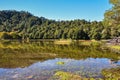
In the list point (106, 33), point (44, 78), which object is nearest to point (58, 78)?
point (44, 78)

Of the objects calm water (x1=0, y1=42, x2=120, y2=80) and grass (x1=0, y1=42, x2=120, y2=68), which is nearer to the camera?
calm water (x1=0, y1=42, x2=120, y2=80)

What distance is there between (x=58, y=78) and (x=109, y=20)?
35.4m

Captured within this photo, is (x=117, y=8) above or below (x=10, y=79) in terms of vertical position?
above

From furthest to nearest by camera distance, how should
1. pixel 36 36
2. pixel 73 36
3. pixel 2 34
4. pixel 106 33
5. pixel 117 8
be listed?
1. pixel 36 36
2. pixel 2 34
3. pixel 73 36
4. pixel 106 33
5. pixel 117 8

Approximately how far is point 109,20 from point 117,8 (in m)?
3.56

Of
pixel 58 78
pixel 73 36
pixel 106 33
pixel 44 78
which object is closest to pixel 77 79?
pixel 58 78

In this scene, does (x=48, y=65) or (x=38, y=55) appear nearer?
(x=48, y=65)

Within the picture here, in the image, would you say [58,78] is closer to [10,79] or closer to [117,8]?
[10,79]

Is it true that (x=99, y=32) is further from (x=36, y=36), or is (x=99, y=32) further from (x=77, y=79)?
(x=77, y=79)

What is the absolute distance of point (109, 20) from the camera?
185 feet

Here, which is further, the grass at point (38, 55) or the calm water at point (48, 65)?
the grass at point (38, 55)

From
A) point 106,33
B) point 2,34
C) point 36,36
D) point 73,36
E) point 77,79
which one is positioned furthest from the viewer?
point 36,36

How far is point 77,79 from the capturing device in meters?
23.5

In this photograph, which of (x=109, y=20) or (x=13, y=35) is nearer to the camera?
(x=109, y=20)
